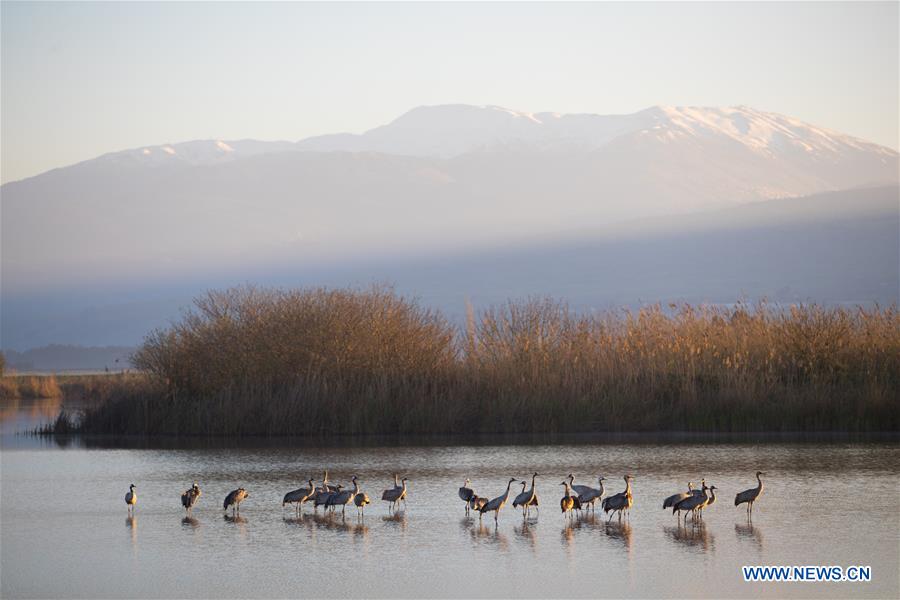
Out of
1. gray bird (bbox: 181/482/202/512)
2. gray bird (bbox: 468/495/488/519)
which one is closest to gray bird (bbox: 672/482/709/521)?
gray bird (bbox: 468/495/488/519)

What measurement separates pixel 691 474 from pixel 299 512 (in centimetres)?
622

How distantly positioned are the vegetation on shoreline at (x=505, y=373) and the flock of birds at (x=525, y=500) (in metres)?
9.94

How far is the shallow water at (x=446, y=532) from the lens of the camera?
11.7m

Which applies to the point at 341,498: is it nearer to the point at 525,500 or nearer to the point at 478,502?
the point at 478,502

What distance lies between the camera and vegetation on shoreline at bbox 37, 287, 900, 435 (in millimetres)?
25953

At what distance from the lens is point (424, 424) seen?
26.4m

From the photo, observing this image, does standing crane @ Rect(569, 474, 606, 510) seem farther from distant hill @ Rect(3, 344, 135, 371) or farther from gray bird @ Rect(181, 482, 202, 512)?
distant hill @ Rect(3, 344, 135, 371)

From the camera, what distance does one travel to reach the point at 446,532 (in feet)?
46.8

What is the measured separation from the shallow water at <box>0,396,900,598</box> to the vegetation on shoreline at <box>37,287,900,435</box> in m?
3.97

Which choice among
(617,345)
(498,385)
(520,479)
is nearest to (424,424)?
(498,385)

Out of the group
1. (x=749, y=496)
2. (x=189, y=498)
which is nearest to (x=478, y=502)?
(x=749, y=496)

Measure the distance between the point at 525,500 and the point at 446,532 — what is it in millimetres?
1320

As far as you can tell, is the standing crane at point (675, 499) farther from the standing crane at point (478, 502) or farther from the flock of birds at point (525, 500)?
the standing crane at point (478, 502)

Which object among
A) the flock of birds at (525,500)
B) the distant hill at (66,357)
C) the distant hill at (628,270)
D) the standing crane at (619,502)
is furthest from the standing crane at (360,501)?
the distant hill at (628,270)
